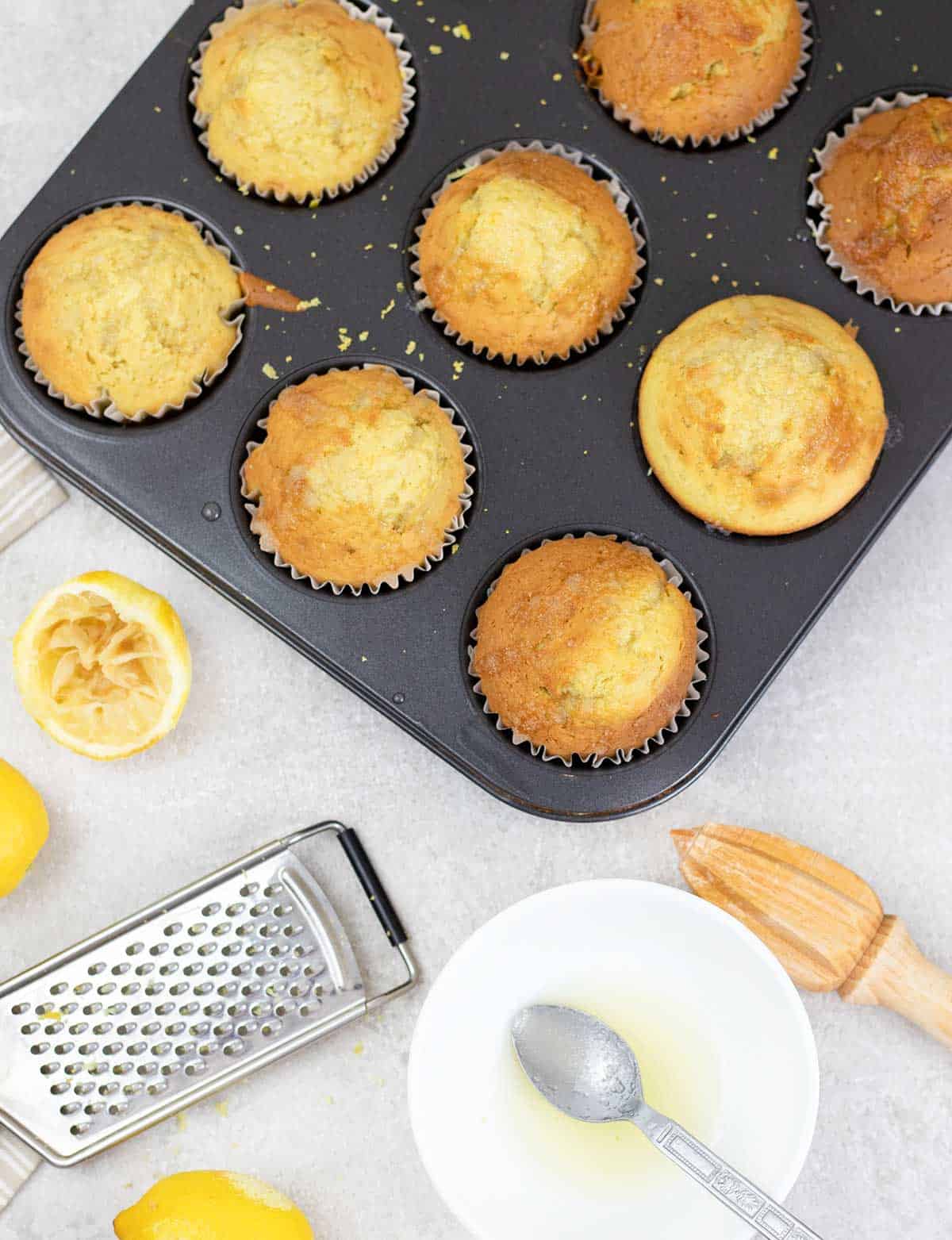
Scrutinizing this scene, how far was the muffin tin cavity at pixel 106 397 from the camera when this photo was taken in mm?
2137

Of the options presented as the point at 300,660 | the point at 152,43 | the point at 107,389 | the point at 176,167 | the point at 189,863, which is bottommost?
the point at 189,863

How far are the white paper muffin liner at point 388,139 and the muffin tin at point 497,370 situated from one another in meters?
0.02

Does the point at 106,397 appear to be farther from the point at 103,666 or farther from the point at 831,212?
the point at 831,212

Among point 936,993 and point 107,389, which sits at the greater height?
point 107,389

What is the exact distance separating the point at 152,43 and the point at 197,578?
1.19 m

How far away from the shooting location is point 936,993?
7.37 feet

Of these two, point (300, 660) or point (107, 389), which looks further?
point (300, 660)

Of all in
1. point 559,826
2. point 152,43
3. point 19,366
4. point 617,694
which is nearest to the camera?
point 617,694

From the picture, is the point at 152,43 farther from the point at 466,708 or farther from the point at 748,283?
the point at 466,708

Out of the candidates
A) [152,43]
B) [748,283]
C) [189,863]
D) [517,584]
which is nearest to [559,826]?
[517,584]

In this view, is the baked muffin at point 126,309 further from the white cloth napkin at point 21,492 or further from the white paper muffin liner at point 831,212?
the white paper muffin liner at point 831,212

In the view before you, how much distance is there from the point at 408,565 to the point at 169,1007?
993 millimetres

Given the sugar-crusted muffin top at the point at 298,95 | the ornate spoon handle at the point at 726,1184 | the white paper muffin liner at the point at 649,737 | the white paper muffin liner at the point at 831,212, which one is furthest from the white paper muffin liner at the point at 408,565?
the ornate spoon handle at the point at 726,1184

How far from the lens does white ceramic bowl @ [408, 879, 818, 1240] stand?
1.90 metres
